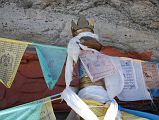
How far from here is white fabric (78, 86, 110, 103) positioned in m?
2.05

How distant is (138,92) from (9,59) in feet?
2.53

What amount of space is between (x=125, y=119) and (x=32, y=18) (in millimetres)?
1207

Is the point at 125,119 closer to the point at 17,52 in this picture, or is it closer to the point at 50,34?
the point at 17,52

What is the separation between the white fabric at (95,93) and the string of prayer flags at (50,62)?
6.0 inches

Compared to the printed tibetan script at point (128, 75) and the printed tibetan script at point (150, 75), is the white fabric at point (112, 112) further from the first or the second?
the printed tibetan script at point (150, 75)

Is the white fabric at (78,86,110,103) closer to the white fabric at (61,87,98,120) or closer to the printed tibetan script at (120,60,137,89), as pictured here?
the white fabric at (61,87,98,120)

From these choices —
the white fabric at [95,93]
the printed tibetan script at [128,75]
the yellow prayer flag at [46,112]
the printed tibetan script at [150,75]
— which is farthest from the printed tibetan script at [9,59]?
the printed tibetan script at [150,75]

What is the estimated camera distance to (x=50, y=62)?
2.15 m

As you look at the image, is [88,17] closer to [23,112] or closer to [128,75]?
[128,75]

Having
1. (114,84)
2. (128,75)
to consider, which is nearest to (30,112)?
(114,84)

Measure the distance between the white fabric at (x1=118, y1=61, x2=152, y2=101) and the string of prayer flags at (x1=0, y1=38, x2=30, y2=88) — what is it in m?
0.63

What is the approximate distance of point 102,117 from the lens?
1.99 meters

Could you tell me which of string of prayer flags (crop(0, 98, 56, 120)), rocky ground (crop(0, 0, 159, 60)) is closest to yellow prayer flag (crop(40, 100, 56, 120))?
string of prayer flags (crop(0, 98, 56, 120))

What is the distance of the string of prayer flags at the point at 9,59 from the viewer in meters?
2.07
